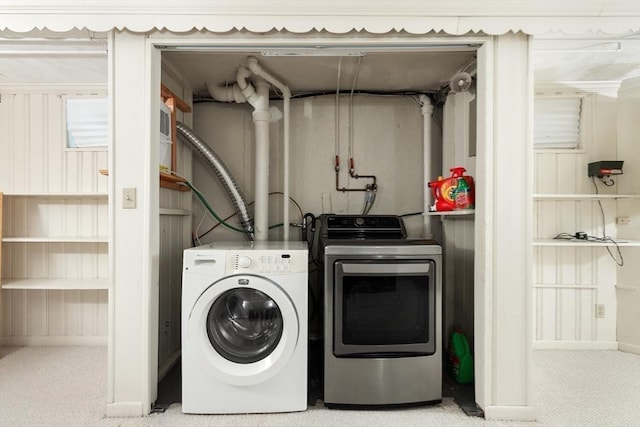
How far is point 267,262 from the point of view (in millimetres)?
1938

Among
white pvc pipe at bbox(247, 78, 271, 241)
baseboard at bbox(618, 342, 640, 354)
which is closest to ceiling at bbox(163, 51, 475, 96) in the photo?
white pvc pipe at bbox(247, 78, 271, 241)

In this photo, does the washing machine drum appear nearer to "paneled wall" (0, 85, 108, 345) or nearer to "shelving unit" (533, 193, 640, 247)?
"paneled wall" (0, 85, 108, 345)

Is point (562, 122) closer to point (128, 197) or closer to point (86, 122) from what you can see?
point (128, 197)

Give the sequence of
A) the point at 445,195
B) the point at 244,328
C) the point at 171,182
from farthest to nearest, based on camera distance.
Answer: the point at 171,182 < the point at 445,195 < the point at 244,328

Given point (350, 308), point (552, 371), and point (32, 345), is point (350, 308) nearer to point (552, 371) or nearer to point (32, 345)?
point (552, 371)

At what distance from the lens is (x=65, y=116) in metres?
2.96

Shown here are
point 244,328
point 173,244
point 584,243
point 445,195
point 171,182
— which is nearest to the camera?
point 244,328

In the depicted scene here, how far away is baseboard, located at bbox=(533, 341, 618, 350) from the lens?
2896mm

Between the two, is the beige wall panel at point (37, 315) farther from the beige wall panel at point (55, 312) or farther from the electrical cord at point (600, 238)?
the electrical cord at point (600, 238)

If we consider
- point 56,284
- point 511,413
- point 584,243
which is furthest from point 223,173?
point 584,243

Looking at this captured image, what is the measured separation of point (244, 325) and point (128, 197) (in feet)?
3.02

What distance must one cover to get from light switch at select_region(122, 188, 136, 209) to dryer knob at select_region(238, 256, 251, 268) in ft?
2.03

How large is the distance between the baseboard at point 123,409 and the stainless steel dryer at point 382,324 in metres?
0.99

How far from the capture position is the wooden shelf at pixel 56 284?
2668mm
